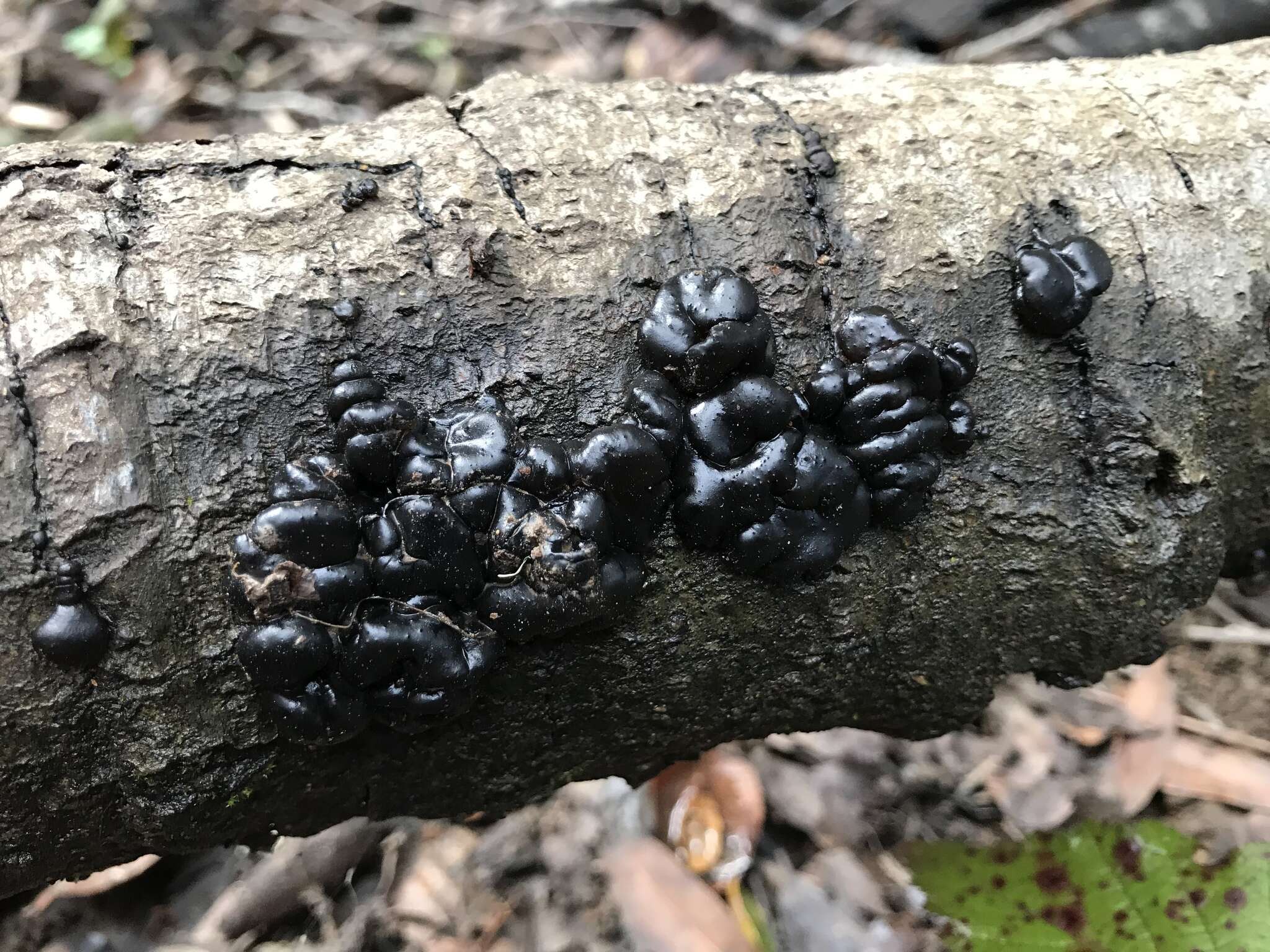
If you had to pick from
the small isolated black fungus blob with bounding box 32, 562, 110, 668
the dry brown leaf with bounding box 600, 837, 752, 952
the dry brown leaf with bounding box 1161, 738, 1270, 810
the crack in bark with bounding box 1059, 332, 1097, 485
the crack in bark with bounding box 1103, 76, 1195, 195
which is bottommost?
the dry brown leaf with bounding box 1161, 738, 1270, 810

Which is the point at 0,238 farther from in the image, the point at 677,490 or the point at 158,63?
the point at 158,63

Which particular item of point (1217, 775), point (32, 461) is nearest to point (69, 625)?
point (32, 461)

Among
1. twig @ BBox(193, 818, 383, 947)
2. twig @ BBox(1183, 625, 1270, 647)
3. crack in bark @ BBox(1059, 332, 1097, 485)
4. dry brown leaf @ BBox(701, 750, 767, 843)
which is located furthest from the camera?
twig @ BBox(1183, 625, 1270, 647)

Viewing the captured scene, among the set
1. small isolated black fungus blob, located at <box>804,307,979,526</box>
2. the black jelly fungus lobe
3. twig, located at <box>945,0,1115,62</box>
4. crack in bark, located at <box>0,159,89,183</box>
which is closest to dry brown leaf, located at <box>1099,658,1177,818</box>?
small isolated black fungus blob, located at <box>804,307,979,526</box>

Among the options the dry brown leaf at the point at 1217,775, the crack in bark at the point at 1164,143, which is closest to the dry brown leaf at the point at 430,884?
the dry brown leaf at the point at 1217,775

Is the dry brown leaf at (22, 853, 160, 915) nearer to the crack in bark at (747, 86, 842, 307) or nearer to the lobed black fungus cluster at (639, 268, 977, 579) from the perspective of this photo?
the lobed black fungus cluster at (639, 268, 977, 579)

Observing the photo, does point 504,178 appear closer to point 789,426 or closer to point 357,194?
point 357,194
